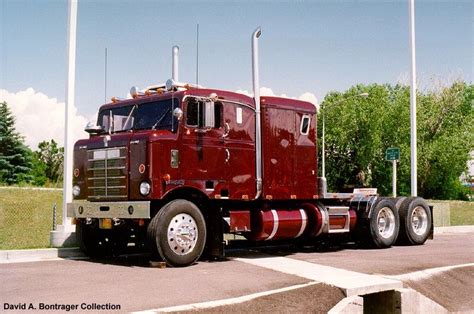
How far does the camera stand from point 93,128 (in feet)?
44.1

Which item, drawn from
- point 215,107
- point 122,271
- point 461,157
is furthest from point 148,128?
point 461,157

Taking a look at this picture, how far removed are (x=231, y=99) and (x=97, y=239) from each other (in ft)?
13.0

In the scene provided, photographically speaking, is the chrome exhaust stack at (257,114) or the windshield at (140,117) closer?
the windshield at (140,117)

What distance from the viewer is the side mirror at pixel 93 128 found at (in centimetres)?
1345

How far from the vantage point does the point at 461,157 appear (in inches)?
2362

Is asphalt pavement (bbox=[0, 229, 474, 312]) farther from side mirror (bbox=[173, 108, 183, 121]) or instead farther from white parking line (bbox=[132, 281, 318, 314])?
side mirror (bbox=[173, 108, 183, 121])

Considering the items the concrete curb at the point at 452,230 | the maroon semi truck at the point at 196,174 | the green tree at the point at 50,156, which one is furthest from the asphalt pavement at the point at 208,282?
the green tree at the point at 50,156

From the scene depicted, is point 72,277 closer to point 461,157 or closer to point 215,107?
point 215,107

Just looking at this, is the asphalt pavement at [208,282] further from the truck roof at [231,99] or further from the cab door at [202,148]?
the truck roof at [231,99]

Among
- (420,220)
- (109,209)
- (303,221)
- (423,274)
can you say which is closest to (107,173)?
(109,209)

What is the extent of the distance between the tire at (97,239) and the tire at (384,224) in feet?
19.6

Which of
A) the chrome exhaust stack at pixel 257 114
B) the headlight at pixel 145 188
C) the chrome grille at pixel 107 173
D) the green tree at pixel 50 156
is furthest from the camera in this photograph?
the green tree at pixel 50 156

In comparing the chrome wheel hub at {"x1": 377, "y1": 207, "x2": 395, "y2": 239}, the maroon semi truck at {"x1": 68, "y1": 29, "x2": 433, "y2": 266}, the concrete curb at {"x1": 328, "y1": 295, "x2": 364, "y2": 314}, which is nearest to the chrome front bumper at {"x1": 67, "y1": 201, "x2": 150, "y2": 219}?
the maroon semi truck at {"x1": 68, "y1": 29, "x2": 433, "y2": 266}

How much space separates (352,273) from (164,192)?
142 inches
